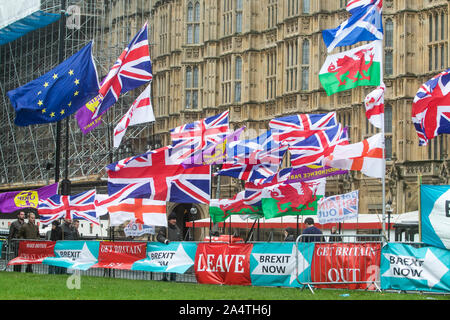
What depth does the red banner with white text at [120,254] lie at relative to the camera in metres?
22.1

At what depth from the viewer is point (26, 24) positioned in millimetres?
62719

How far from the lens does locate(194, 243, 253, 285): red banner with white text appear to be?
62.2 ft

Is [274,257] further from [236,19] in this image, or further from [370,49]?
[236,19]

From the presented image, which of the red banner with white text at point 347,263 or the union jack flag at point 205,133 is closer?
the red banner with white text at point 347,263

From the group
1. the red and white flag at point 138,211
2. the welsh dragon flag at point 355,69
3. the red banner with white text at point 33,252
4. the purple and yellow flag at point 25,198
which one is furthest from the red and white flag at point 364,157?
the purple and yellow flag at point 25,198

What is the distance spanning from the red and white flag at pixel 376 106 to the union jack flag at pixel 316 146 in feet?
7.93

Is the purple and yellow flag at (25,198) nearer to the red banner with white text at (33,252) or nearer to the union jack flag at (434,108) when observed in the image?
the red banner with white text at (33,252)

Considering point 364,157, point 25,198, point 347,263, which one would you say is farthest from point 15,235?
point 347,263

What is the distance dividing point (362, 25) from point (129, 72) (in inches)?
276

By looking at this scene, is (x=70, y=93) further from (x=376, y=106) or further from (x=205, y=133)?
(x=376, y=106)

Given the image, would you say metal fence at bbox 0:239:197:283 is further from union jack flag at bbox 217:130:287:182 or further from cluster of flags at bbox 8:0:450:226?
union jack flag at bbox 217:130:287:182

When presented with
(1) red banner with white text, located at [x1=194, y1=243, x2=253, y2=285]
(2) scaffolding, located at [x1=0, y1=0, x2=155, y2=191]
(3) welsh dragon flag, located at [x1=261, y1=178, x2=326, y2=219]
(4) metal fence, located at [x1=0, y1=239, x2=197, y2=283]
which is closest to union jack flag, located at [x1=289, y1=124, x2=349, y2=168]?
(3) welsh dragon flag, located at [x1=261, y1=178, x2=326, y2=219]

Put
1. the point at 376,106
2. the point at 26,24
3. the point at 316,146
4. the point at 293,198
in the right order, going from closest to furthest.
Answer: the point at 376,106 → the point at 293,198 → the point at 316,146 → the point at 26,24

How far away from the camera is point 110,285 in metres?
18.9
